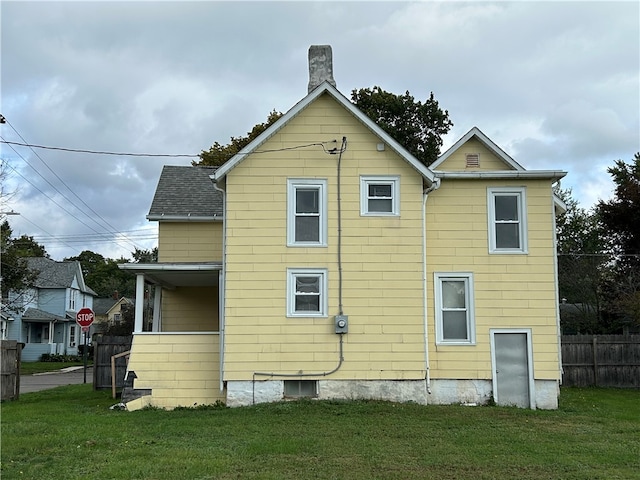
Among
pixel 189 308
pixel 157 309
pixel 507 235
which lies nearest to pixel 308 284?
pixel 507 235

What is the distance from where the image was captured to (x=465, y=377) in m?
15.4

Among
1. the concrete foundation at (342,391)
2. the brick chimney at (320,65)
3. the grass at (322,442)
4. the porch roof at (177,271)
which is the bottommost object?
the grass at (322,442)

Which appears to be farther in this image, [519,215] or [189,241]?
[189,241]

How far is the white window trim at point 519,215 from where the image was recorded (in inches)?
621

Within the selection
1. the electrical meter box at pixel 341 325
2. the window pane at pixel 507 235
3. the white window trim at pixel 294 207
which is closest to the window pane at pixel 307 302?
the electrical meter box at pixel 341 325

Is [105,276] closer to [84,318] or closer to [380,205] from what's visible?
[84,318]

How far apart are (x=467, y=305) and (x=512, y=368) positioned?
1753 millimetres

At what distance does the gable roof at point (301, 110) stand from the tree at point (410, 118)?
2075cm

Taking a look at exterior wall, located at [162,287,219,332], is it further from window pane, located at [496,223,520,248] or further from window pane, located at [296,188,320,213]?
window pane, located at [496,223,520,248]

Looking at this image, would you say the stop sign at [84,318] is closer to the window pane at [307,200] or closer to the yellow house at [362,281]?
the yellow house at [362,281]

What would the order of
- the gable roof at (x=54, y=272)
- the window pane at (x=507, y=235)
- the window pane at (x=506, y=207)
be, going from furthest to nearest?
the gable roof at (x=54, y=272) < the window pane at (x=506, y=207) < the window pane at (x=507, y=235)

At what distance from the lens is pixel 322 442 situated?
34.2 ft

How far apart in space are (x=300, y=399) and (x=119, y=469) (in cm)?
667

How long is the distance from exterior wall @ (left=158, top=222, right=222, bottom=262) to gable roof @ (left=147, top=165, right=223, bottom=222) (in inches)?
12.5
